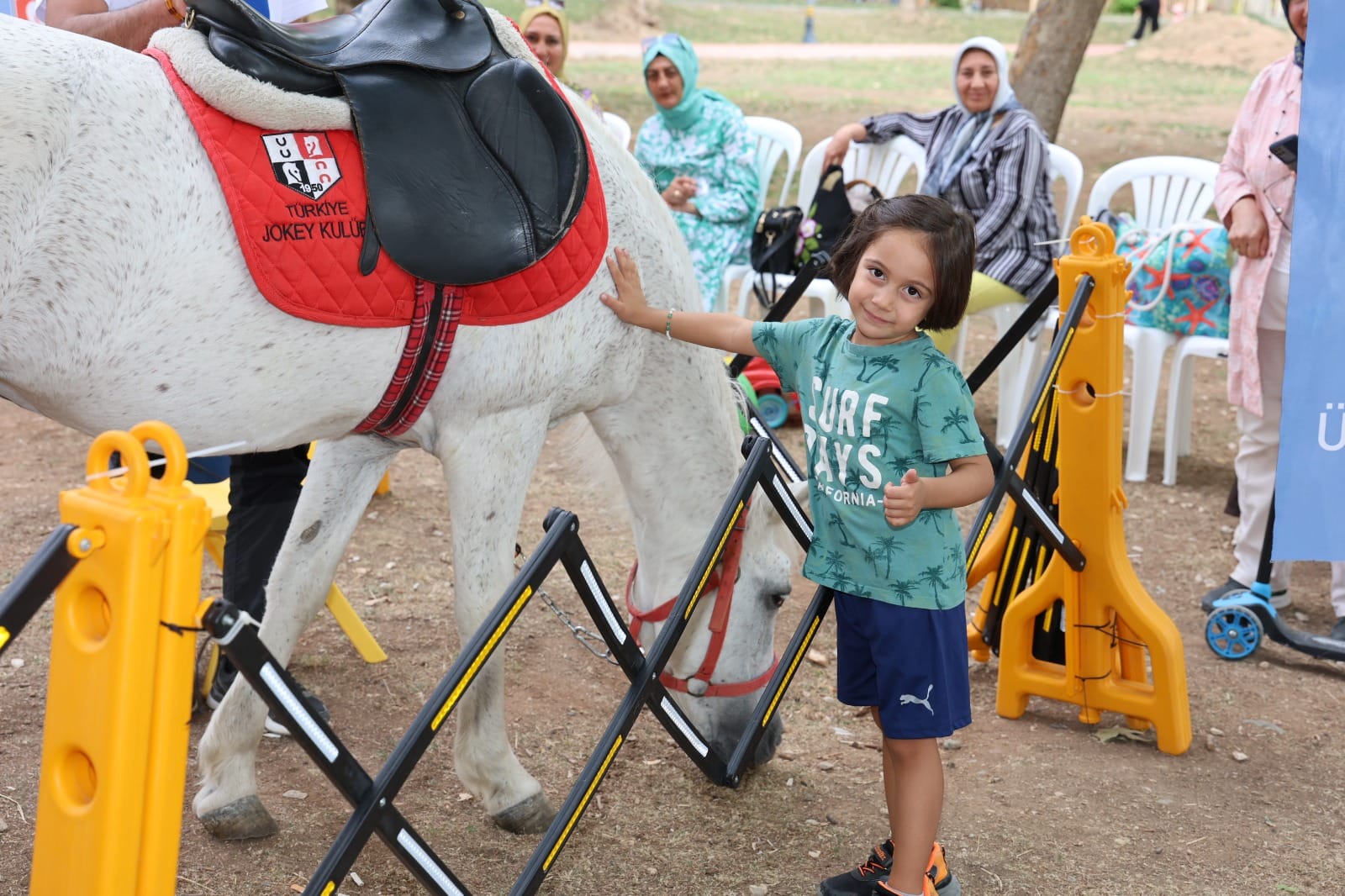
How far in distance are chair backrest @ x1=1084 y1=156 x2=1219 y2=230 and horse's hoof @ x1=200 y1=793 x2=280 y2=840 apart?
4.47 m

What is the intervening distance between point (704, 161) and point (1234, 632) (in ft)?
11.2

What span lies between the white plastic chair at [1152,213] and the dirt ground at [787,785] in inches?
49.2

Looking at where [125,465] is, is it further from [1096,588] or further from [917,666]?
[1096,588]

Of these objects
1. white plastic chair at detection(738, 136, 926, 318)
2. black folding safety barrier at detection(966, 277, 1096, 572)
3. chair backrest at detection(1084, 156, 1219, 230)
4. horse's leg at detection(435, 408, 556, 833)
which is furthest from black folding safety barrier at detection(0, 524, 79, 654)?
chair backrest at detection(1084, 156, 1219, 230)

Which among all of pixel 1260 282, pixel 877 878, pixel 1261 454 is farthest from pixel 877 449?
pixel 1261 454

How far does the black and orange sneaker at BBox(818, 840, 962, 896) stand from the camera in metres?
2.44

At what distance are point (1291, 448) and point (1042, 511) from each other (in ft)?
1.86

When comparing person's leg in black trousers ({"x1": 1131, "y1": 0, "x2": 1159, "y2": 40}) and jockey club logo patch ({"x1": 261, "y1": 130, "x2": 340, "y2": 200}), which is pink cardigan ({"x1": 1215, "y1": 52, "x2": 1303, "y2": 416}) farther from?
person's leg in black trousers ({"x1": 1131, "y1": 0, "x2": 1159, "y2": 40})

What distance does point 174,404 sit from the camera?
2.04 m

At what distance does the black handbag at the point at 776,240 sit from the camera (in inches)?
226

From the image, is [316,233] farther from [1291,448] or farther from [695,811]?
[1291,448]

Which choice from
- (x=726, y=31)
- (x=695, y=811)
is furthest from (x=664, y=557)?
(x=726, y=31)

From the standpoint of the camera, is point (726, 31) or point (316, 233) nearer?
point (316, 233)

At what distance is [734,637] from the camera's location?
274 centimetres
